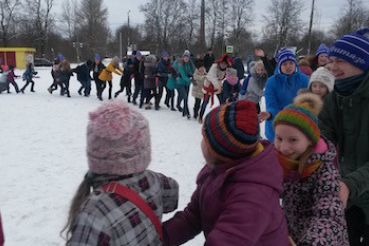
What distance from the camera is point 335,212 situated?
5.42 ft

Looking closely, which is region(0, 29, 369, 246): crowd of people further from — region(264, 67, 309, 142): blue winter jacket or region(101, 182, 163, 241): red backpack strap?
region(264, 67, 309, 142): blue winter jacket

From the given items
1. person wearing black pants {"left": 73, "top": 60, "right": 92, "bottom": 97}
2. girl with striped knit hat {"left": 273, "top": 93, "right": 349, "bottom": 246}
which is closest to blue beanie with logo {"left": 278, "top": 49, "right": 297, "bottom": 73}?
girl with striped knit hat {"left": 273, "top": 93, "right": 349, "bottom": 246}

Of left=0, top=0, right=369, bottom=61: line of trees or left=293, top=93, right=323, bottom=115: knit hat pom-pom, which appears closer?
left=293, top=93, right=323, bottom=115: knit hat pom-pom

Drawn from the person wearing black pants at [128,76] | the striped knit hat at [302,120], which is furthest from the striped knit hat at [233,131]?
the person wearing black pants at [128,76]

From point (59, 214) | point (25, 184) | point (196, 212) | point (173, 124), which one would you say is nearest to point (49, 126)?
point (173, 124)

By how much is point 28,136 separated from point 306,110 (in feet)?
22.6

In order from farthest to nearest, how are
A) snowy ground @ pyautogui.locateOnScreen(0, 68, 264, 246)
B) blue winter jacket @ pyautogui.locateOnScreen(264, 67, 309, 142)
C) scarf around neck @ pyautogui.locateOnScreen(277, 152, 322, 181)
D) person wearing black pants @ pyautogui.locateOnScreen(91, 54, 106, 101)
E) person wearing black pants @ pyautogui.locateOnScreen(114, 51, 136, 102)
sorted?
person wearing black pants @ pyautogui.locateOnScreen(91, 54, 106, 101), person wearing black pants @ pyautogui.locateOnScreen(114, 51, 136, 102), blue winter jacket @ pyautogui.locateOnScreen(264, 67, 309, 142), snowy ground @ pyautogui.locateOnScreen(0, 68, 264, 246), scarf around neck @ pyautogui.locateOnScreen(277, 152, 322, 181)

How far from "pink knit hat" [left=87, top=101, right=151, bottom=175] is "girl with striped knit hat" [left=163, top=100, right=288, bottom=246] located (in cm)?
31

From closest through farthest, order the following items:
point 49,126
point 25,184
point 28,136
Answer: point 25,184 < point 28,136 < point 49,126

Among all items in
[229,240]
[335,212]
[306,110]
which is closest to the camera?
[229,240]

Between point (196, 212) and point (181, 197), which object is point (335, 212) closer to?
point (196, 212)

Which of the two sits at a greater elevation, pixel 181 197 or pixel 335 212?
pixel 335 212

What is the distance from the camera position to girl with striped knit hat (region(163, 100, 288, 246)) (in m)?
1.23

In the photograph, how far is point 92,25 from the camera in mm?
54688
